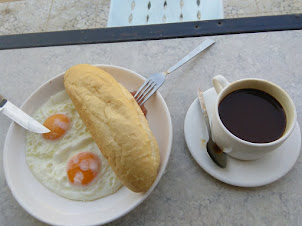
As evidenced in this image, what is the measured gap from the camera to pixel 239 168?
2.42ft

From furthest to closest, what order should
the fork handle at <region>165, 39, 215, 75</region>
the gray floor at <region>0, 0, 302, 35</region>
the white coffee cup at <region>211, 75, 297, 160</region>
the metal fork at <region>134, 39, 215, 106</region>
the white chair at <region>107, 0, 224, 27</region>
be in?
the gray floor at <region>0, 0, 302, 35</region>
the white chair at <region>107, 0, 224, 27</region>
the fork handle at <region>165, 39, 215, 75</region>
the metal fork at <region>134, 39, 215, 106</region>
the white coffee cup at <region>211, 75, 297, 160</region>

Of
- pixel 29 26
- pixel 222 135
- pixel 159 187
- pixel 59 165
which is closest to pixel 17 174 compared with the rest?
pixel 59 165

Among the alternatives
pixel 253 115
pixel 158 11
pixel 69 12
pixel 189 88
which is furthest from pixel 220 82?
pixel 69 12

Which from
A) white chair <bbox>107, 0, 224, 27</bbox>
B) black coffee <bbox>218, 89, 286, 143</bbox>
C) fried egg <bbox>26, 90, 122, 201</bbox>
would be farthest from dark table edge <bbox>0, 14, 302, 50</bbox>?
black coffee <bbox>218, 89, 286, 143</bbox>

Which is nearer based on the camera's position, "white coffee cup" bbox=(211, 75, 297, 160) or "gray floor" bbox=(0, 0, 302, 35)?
"white coffee cup" bbox=(211, 75, 297, 160)

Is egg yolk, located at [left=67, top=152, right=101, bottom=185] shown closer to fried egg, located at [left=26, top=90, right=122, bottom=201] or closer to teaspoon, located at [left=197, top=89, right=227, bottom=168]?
fried egg, located at [left=26, top=90, right=122, bottom=201]

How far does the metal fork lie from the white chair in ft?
1.07

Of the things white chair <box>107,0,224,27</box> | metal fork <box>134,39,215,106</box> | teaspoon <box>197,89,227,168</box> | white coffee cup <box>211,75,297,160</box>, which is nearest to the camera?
white coffee cup <box>211,75,297,160</box>

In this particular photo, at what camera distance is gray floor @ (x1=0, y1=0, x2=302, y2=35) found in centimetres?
150

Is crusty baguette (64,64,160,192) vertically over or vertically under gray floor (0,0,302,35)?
over

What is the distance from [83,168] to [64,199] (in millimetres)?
102

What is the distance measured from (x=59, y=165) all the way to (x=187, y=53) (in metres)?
0.62

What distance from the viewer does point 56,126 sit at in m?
0.85

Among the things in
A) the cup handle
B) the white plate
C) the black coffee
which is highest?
the cup handle
